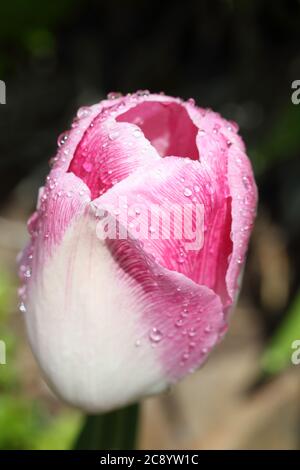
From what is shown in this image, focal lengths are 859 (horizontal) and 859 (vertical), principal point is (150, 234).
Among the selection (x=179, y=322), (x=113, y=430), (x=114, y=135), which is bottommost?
(x=113, y=430)

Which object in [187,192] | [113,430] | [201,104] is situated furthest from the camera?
[201,104]

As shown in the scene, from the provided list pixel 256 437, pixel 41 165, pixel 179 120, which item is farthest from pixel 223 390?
pixel 179 120

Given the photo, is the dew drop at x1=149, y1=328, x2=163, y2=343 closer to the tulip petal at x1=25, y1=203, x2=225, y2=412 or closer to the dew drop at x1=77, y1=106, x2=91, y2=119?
the tulip petal at x1=25, y1=203, x2=225, y2=412

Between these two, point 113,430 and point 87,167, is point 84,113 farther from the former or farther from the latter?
point 113,430

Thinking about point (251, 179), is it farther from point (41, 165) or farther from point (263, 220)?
point (41, 165)

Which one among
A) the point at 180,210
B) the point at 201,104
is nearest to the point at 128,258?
the point at 180,210

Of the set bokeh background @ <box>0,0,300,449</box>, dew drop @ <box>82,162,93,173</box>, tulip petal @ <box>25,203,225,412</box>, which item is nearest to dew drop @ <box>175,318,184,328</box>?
tulip petal @ <box>25,203,225,412</box>

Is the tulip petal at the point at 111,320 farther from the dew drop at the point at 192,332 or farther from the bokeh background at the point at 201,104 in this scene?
the bokeh background at the point at 201,104
